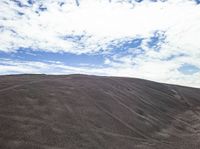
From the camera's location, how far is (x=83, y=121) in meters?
28.3

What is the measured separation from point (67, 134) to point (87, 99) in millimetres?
13131

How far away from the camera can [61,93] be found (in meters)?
36.3

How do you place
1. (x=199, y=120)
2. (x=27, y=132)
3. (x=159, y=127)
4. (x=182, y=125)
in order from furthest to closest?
(x=199, y=120) → (x=182, y=125) → (x=159, y=127) → (x=27, y=132)

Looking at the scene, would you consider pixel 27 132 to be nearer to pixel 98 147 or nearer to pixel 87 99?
pixel 98 147

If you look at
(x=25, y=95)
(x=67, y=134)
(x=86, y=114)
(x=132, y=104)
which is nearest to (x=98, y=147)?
(x=67, y=134)

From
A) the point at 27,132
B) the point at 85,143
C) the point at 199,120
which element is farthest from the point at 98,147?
the point at 199,120

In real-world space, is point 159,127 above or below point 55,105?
below

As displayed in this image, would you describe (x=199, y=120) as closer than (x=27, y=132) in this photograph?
No

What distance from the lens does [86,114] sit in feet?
101

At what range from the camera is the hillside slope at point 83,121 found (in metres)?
22.5

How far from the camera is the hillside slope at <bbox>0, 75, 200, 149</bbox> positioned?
22.5m

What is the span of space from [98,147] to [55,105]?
10.0m

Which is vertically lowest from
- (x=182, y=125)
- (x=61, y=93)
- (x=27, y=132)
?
(x=182, y=125)

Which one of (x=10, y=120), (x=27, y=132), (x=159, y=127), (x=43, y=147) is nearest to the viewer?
→ (x=43, y=147)
